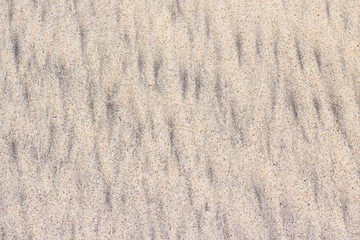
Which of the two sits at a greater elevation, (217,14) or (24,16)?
(24,16)

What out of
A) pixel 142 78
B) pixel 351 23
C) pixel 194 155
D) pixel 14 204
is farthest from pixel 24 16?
pixel 351 23

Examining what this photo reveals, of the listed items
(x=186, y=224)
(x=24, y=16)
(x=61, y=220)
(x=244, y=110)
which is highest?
(x=24, y=16)

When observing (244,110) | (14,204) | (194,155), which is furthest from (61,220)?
(244,110)

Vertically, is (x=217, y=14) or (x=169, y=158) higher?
(x=217, y=14)

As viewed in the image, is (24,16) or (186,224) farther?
(24,16)

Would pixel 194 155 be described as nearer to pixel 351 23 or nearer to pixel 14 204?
pixel 14 204

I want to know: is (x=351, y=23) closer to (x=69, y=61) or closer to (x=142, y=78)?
(x=142, y=78)
